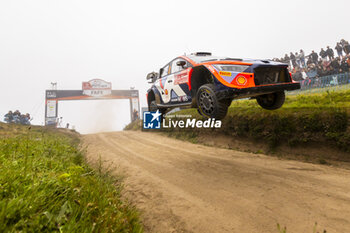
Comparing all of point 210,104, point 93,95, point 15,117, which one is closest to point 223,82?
point 210,104

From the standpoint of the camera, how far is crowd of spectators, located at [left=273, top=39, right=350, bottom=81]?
12957 mm

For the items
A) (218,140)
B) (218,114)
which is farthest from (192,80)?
(218,140)

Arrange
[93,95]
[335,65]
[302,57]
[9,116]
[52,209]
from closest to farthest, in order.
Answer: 1. [52,209]
2. [335,65]
3. [302,57]
4. [9,116]
5. [93,95]

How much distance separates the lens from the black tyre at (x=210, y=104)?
3402mm

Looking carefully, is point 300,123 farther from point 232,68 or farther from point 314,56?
point 314,56

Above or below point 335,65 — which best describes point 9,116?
below

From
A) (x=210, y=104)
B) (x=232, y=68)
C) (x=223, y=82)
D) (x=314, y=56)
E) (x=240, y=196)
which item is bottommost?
(x=240, y=196)

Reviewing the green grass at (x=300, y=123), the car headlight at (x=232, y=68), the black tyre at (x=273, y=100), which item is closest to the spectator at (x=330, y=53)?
the green grass at (x=300, y=123)

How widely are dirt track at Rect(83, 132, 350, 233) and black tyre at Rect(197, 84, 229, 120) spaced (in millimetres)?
1288

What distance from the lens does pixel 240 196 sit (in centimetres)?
287

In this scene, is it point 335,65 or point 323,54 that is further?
point 323,54

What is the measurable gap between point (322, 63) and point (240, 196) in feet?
54.8

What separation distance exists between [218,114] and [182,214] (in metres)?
1.79

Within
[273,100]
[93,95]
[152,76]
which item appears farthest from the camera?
[93,95]
